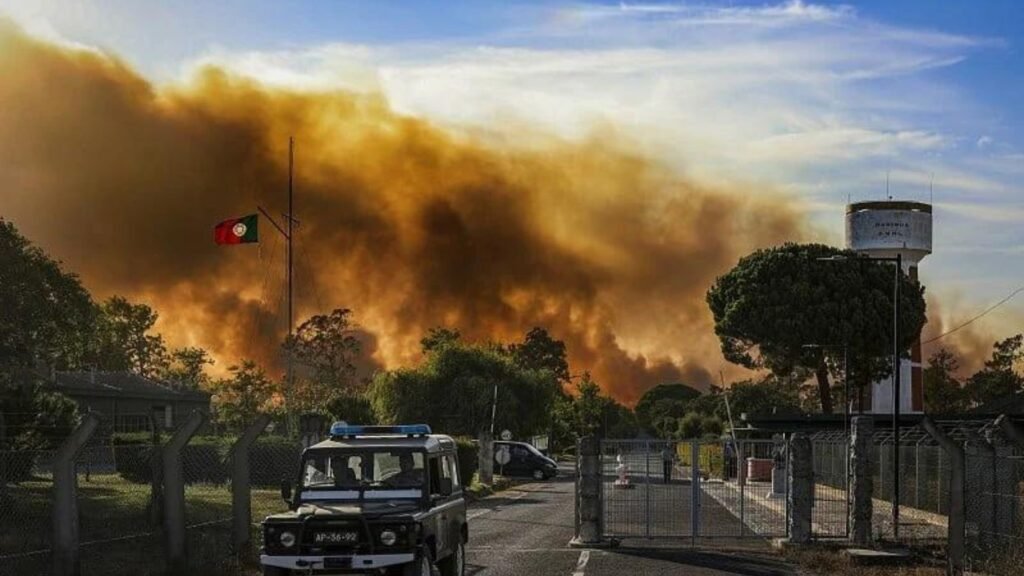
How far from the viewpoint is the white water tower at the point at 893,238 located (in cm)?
11844

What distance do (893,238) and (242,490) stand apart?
4137 inches

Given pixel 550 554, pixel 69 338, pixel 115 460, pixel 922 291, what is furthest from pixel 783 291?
pixel 550 554

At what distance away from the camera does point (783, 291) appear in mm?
97688

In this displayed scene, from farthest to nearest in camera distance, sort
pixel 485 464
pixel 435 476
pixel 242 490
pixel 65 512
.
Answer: pixel 485 464 → pixel 242 490 → pixel 435 476 → pixel 65 512

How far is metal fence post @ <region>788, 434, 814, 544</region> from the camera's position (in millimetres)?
27984

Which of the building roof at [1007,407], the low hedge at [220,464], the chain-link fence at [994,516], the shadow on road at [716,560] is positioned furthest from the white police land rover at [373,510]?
the building roof at [1007,407]

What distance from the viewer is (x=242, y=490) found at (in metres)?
22.6

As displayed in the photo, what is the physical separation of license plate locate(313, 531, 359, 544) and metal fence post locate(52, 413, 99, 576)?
342cm

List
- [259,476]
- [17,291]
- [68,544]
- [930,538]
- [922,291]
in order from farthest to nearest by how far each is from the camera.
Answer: [922,291]
[259,476]
[17,291]
[930,538]
[68,544]

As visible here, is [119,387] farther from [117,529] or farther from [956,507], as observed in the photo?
[956,507]

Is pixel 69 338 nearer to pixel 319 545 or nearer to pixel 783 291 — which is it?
pixel 319 545

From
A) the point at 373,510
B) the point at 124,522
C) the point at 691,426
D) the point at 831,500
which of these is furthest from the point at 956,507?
the point at 691,426

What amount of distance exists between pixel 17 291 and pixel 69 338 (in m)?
3.56

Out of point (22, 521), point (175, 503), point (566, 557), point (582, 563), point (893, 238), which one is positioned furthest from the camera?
point (893, 238)
